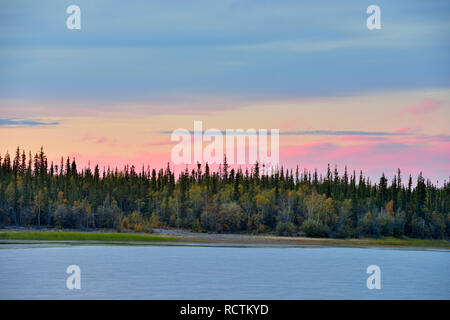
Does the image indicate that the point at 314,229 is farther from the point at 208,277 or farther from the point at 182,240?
the point at 208,277

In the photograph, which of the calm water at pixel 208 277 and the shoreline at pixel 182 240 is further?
the shoreline at pixel 182 240

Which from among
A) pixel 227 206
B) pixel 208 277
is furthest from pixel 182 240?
pixel 208 277

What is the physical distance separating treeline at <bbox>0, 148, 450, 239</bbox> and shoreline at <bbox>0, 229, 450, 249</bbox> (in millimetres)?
10952

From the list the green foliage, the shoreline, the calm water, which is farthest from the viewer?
the green foliage

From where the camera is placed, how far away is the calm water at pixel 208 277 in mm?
47750

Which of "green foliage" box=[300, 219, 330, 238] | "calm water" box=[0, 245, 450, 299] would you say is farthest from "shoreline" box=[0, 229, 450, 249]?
"calm water" box=[0, 245, 450, 299]

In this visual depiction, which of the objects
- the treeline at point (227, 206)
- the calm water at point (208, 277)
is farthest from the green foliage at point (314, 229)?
the calm water at point (208, 277)

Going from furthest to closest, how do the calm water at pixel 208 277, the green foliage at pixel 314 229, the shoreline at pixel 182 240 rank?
the green foliage at pixel 314 229 < the shoreline at pixel 182 240 < the calm water at pixel 208 277

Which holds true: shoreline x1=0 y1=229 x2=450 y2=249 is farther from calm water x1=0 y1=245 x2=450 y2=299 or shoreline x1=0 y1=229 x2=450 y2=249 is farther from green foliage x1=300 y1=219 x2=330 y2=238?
calm water x1=0 y1=245 x2=450 y2=299

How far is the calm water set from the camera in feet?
157

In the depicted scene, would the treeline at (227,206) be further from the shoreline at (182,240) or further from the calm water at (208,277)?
the calm water at (208,277)

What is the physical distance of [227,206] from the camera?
15288 centimetres

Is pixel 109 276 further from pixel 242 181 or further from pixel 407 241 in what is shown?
pixel 242 181

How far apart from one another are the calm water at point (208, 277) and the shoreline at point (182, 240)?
2488cm
